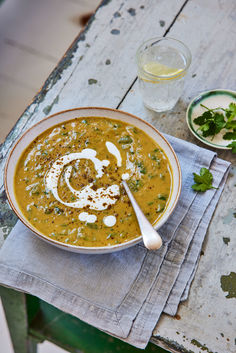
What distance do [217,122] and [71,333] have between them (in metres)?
1.16

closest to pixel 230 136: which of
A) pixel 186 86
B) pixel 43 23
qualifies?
pixel 186 86

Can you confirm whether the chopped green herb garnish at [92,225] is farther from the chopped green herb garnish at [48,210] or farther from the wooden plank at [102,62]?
the wooden plank at [102,62]

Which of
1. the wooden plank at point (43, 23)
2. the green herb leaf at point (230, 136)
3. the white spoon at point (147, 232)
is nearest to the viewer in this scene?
the white spoon at point (147, 232)

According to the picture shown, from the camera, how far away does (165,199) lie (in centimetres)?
143

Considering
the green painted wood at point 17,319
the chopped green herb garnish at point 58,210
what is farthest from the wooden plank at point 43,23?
the chopped green herb garnish at point 58,210

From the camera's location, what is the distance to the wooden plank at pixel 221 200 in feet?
4.24

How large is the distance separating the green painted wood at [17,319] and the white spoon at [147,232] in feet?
1.88

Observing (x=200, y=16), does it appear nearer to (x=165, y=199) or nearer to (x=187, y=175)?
(x=187, y=175)

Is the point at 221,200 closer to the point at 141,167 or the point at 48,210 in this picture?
the point at 141,167

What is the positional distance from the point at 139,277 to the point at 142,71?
0.85m

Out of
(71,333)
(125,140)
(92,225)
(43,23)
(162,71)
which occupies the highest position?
(162,71)

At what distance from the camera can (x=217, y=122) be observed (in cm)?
167

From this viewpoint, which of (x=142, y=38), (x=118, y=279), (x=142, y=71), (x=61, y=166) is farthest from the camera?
(x=142, y=38)

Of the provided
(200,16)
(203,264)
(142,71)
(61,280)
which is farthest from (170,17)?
(61,280)
